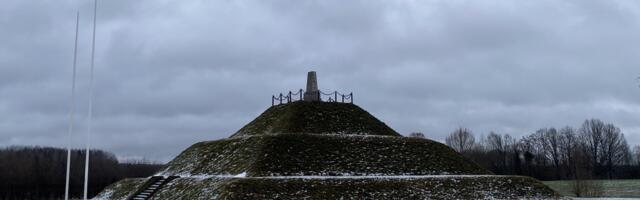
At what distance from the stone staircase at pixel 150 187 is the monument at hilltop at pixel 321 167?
53 mm

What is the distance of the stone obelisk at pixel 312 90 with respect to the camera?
118 feet

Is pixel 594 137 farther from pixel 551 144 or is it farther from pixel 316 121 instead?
pixel 316 121

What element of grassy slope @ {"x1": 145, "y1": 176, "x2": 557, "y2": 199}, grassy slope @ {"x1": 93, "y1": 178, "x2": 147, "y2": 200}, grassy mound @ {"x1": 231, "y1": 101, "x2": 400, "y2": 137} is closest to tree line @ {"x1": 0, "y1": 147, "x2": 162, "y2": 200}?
grassy slope @ {"x1": 93, "y1": 178, "x2": 147, "y2": 200}

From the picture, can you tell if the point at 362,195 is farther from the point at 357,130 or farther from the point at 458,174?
the point at 357,130

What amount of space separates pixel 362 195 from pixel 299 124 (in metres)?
9.17

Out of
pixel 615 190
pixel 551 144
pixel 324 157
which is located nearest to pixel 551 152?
pixel 551 144

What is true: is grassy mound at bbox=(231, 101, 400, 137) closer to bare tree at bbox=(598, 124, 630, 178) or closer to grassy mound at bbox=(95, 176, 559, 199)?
grassy mound at bbox=(95, 176, 559, 199)

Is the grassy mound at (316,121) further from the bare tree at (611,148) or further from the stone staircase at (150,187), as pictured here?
the bare tree at (611,148)

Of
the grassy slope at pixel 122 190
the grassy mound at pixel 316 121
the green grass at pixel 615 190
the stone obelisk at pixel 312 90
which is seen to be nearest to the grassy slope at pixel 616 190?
the green grass at pixel 615 190

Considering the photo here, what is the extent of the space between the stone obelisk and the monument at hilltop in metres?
0.78

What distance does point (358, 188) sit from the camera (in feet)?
77.7

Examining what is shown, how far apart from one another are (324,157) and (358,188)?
413cm

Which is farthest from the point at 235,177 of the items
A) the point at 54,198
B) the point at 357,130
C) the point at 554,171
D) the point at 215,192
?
the point at 554,171

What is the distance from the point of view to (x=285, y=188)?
22.9 m
